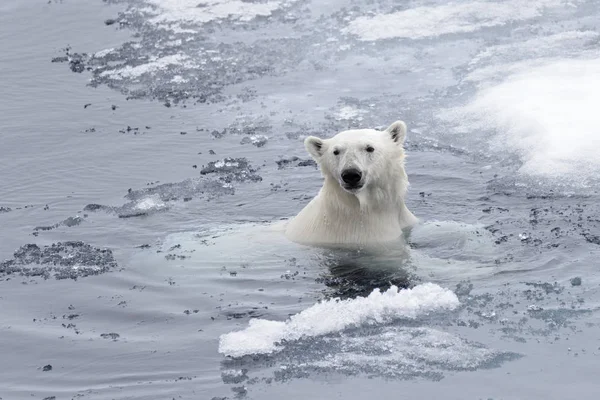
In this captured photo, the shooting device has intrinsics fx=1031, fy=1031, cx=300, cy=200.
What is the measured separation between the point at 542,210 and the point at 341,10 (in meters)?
6.46

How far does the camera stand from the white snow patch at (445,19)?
43.3ft

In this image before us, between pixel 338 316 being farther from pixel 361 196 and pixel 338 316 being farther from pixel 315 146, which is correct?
pixel 315 146

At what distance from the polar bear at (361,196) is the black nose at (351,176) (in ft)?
0.47

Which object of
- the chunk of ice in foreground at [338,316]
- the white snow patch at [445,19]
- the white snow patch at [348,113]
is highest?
the white snow patch at [445,19]

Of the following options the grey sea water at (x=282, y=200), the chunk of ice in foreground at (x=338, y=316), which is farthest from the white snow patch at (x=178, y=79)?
the chunk of ice in foreground at (x=338, y=316)

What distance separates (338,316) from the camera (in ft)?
22.3

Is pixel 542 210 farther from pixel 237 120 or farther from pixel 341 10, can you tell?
pixel 341 10

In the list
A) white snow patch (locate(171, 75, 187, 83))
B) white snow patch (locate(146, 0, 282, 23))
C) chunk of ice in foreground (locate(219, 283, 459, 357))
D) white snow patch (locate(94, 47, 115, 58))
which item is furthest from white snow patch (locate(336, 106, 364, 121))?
chunk of ice in foreground (locate(219, 283, 459, 357))

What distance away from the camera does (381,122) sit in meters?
11.0

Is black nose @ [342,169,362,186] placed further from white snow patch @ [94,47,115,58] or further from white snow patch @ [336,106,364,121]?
white snow patch @ [94,47,115,58]

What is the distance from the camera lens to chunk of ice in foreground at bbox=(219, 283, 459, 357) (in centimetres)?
655

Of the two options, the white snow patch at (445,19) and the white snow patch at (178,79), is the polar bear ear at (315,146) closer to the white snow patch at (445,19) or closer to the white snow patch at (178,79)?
the white snow patch at (178,79)

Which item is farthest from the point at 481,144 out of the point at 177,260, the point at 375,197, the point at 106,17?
the point at 106,17

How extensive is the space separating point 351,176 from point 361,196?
433mm
